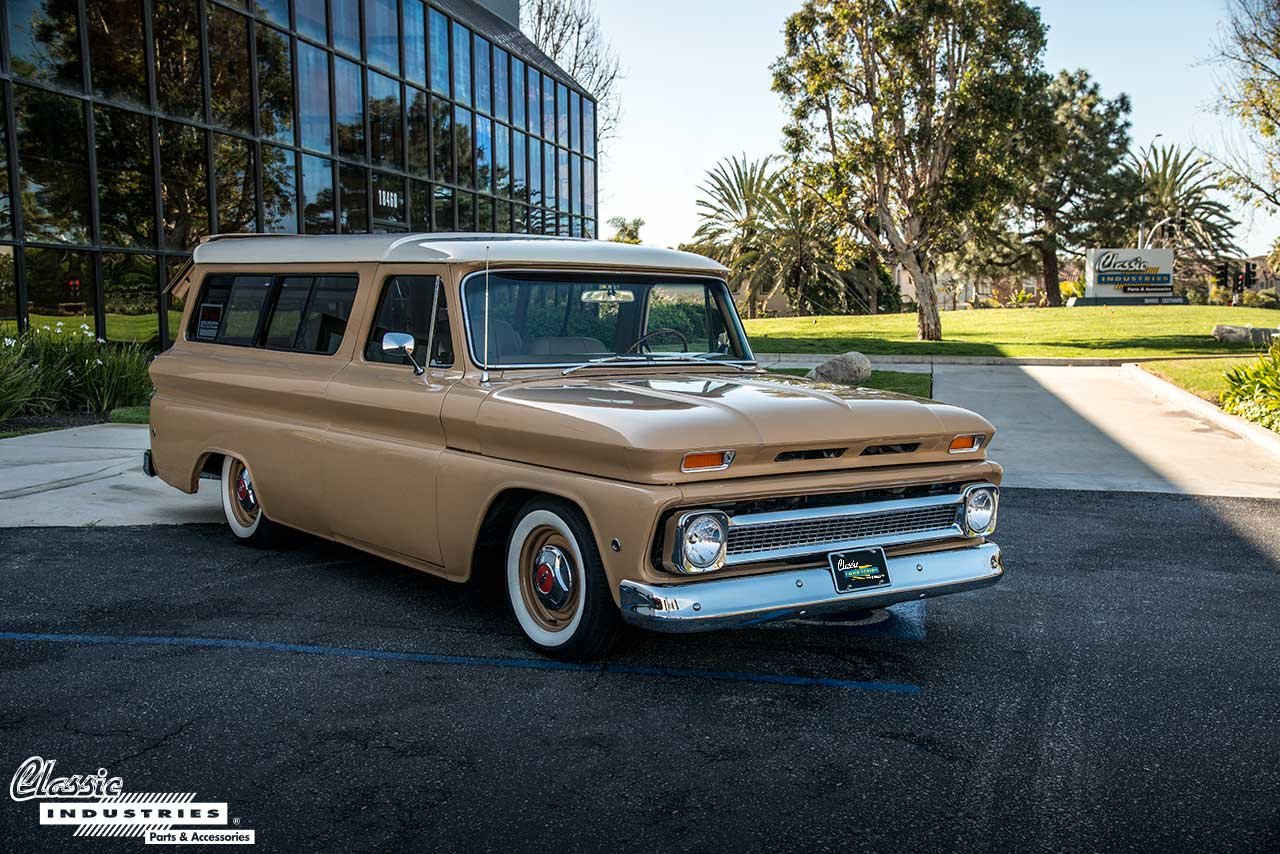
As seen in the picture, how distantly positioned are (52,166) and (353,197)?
697 cm

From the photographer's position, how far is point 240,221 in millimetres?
18844

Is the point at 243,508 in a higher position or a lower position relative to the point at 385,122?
lower

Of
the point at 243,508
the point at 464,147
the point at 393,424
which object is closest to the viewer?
the point at 393,424

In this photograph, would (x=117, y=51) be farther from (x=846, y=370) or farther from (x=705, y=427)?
(x=705, y=427)

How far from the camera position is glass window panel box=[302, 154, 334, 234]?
2028 cm

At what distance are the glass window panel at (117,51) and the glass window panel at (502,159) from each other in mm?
11377

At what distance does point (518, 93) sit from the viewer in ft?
94.2

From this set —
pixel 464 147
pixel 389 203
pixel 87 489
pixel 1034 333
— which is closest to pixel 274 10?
pixel 389 203

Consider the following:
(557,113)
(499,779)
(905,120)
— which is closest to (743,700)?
→ (499,779)

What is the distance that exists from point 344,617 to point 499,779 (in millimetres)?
2081

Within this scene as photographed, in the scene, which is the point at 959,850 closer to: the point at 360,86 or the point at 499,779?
the point at 499,779

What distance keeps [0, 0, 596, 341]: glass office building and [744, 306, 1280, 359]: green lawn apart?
821 cm

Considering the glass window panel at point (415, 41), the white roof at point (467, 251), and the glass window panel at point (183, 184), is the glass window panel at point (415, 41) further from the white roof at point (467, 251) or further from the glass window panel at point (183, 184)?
the white roof at point (467, 251)

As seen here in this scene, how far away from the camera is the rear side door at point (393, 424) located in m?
5.25
